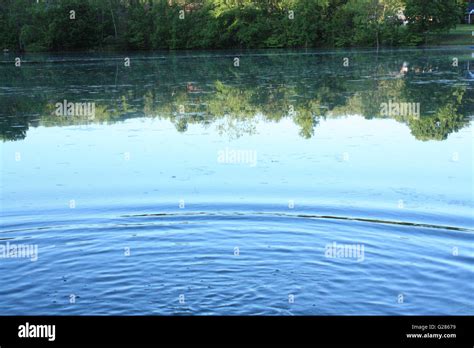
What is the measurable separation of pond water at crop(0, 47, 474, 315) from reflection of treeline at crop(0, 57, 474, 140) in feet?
0.46

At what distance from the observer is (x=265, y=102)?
23484 millimetres

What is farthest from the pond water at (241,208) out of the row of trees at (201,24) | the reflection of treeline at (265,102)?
the row of trees at (201,24)

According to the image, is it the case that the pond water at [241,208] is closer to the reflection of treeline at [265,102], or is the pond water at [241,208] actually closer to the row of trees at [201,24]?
the reflection of treeline at [265,102]

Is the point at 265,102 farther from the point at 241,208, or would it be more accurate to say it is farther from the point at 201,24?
the point at 201,24

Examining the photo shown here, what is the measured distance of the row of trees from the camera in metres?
62.7

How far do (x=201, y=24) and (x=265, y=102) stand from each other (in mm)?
46902

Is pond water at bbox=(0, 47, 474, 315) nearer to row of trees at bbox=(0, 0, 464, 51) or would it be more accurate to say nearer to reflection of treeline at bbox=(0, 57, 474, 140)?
reflection of treeline at bbox=(0, 57, 474, 140)

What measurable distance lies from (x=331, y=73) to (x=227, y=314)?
27392 millimetres

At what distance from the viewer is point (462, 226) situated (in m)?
9.52

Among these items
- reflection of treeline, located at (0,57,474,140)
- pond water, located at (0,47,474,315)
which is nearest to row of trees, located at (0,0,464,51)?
reflection of treeline, located at (0,57,474,140)

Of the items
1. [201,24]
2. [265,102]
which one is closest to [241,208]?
[265,102]

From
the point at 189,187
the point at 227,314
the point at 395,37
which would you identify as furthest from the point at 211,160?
the point at 395,37

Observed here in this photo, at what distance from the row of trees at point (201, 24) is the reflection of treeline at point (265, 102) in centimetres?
3146
